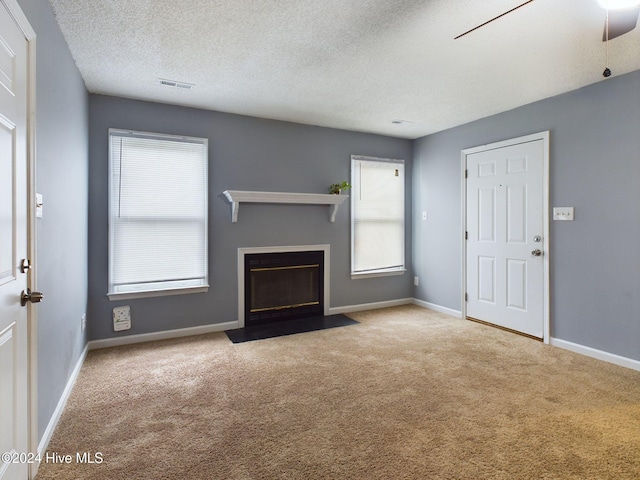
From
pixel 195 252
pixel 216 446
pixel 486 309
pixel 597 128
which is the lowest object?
pixel 216 446

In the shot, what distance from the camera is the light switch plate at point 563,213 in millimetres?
3346

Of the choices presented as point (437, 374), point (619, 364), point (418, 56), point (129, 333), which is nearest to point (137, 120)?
point (129, 333)

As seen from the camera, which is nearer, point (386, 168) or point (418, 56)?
point (418, 56)

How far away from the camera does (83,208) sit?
311cm

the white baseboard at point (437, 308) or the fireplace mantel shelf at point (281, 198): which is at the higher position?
the fireplace mantel shelf at point (281, 198)

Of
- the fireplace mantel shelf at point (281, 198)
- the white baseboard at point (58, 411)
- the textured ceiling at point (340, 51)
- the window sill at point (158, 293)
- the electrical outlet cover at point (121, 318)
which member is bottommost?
the white baseboard at point (58, 411)

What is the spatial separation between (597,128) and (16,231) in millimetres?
4227

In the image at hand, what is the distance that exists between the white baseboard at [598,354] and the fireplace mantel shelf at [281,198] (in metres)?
2.74

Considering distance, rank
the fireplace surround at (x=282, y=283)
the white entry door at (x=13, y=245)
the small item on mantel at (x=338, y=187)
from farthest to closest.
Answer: the small item on mantel at (x=338, y=187) → the fireplace surround at (x=282, y=283) → the white entry door at (x=13, y=245)

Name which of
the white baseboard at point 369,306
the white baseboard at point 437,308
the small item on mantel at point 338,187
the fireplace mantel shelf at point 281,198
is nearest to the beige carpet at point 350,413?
the white baseboard at point 437,308

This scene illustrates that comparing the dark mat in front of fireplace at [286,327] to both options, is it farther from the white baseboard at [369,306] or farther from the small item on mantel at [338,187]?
the small item on mantel at [338,187]

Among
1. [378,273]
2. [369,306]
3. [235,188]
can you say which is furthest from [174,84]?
[369,306]

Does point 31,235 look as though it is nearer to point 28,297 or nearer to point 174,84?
point 28,297

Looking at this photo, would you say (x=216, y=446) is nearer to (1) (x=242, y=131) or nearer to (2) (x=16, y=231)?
(2) (x=16, y=231)
